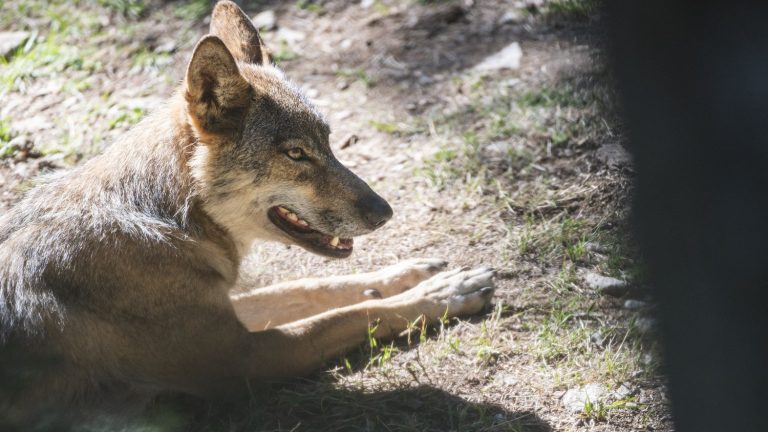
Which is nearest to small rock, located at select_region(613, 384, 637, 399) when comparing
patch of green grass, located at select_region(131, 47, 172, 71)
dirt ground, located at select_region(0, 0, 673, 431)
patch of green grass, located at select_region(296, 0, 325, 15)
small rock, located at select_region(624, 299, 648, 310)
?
dirt ground, located at select_region(0, 0, 673, 431)

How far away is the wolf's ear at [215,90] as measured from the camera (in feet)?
13.3

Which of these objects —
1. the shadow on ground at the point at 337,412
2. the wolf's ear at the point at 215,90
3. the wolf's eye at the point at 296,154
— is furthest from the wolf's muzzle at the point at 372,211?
the shadow on ground at the point at 337,412

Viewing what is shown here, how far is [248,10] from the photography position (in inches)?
330

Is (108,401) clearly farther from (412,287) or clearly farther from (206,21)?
(206,21)

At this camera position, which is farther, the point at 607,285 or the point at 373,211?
the point at 607,285

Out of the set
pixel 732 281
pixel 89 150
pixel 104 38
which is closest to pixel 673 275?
pixel 732 281

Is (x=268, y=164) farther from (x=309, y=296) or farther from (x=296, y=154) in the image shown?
(x=309, y=296)

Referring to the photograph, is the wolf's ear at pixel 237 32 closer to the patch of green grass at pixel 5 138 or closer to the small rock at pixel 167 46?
the patch of green grass at pixel 5 138

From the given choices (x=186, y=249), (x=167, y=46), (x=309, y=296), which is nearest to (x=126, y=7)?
(x=167, y=46)

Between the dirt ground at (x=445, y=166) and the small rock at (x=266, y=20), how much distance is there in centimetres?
6

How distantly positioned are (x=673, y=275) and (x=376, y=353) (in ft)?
7.53

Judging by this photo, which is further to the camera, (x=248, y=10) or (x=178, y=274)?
(x=248, y=10)

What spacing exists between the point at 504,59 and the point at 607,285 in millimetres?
2928

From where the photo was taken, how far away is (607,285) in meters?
4.87
